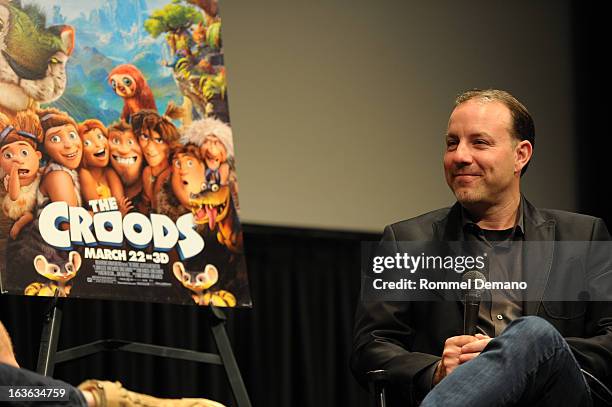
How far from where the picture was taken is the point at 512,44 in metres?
4.68

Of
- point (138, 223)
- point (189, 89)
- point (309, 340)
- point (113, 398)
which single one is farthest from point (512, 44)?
point (113, 398)

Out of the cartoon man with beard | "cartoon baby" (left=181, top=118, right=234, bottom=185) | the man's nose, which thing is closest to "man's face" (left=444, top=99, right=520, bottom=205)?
the man's nose

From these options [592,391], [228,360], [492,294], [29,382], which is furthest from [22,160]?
[592,391]

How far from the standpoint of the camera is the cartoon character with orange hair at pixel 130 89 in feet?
9.08

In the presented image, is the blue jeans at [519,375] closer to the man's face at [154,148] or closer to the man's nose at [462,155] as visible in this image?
the man's nose at [462,155]

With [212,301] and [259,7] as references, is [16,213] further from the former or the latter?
[259,7]

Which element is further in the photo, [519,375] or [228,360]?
[228,360]

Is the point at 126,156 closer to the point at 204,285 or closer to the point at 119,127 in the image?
the point at 119,127

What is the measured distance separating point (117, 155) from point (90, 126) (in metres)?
0.11

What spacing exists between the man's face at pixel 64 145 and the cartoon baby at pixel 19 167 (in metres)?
0.04

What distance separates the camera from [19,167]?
2555 mm

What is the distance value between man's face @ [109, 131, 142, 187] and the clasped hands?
1057 mm

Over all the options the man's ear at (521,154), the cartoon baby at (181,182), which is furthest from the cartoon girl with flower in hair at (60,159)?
the man's ear at (521,154)

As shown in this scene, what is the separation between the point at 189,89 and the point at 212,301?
0.65 m
